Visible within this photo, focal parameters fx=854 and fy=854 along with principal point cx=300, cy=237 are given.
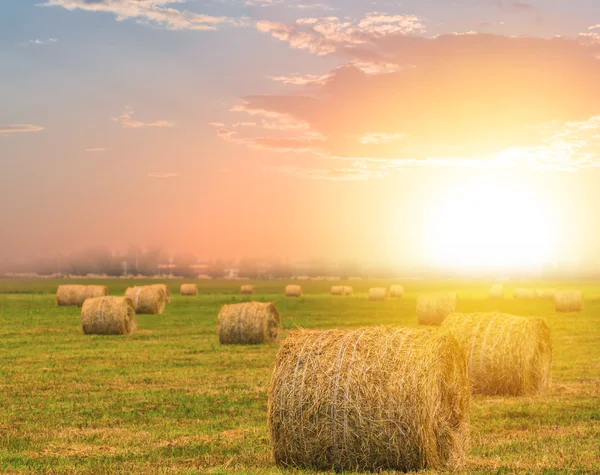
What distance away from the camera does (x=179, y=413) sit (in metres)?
17.4

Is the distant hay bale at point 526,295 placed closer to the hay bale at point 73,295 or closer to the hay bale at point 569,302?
the hay bale at point 569,302

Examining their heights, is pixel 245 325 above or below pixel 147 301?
above

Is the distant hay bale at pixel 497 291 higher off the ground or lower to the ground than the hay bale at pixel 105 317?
lower

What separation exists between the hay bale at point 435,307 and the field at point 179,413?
40.2 ft

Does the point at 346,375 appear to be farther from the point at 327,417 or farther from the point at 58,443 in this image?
the point at 58,443

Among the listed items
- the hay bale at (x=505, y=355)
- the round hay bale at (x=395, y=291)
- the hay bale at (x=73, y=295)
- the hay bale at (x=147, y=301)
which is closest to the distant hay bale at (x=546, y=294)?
the round hay bale at (x=395, y=291)

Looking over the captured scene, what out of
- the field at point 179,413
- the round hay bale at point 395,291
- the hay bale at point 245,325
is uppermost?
the hay bale at point 245,325

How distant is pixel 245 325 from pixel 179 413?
47.6 feet

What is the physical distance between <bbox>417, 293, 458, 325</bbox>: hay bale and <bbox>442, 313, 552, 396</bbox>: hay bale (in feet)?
80.5

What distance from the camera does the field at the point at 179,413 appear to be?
13.0 metres

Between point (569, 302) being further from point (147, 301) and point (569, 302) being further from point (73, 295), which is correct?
point (73, 295)

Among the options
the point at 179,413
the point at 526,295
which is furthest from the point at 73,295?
the point at 526,295

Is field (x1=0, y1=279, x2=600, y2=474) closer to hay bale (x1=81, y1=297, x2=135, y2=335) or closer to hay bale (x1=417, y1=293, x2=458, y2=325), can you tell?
hay bale (x1=81, y1=297, x2=135, y2=335)

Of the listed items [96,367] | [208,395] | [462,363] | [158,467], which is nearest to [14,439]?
[158,467]
